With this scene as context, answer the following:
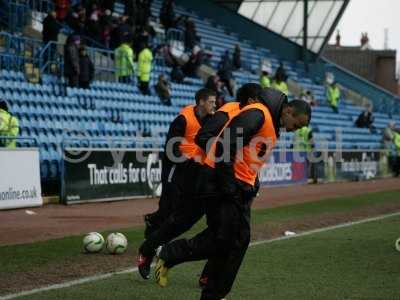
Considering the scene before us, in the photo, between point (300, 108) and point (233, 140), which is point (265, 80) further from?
point (233, 140)

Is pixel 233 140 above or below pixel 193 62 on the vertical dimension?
below

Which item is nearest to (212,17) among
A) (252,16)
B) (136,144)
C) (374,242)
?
(252,16)

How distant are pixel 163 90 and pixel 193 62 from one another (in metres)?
3.43

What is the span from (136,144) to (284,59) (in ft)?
71.4

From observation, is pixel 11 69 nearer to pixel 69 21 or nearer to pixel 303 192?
pixel 69 21

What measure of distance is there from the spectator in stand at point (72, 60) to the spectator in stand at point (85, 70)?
7.4 inches

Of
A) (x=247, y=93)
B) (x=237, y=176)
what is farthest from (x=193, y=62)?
(x=237, y=176)

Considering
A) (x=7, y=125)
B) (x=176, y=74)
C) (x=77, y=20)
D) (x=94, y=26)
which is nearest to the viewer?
(x=7, y=125)

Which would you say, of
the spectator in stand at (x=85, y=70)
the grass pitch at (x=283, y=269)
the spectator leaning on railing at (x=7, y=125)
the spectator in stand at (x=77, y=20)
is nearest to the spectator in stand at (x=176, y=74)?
the spectator in stand at (x=77, y=20)

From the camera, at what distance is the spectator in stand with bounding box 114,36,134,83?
84.7 ft

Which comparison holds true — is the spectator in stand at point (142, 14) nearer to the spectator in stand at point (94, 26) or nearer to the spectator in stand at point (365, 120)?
the spectator in stand at point (94, 26)

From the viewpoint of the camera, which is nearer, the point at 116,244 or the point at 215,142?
the point at 215,142

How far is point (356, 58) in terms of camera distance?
211ft

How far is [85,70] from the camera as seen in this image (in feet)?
77.6
